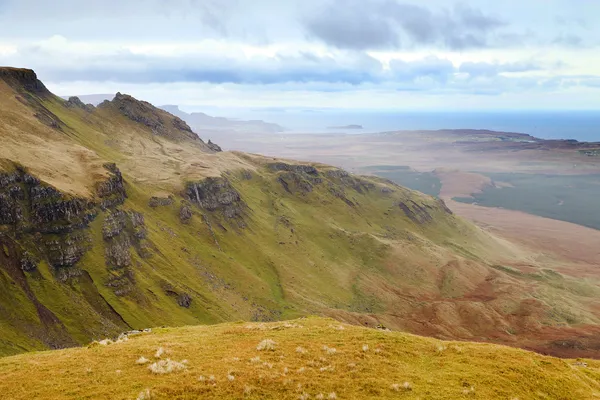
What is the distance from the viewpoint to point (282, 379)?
24.1m

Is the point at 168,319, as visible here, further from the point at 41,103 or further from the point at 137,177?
the point at 41,103

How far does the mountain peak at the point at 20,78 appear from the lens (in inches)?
7254

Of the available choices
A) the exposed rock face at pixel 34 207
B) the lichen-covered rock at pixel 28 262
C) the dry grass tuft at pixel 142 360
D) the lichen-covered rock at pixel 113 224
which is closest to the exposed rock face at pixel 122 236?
the lichen-covered rock at pixel 113 224

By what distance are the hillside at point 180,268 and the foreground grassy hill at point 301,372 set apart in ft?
181

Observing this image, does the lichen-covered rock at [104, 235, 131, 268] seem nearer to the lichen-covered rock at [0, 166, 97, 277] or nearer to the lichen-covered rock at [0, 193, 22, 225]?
the lichen-covered rock at [0, 166, 97, 277]

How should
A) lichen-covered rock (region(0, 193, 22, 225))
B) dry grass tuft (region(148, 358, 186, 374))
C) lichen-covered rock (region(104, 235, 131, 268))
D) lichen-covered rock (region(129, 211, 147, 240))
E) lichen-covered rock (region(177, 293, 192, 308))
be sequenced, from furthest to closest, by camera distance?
lichen-covered rock (region(129, 211, 147, 240))
lichen-covered rock (region(177, 293, 192, 308))
lichen-covered rock (region(104, 235, 131, 268))
lichen-covered rock (region(0, 193, 22, 225))
dry grass tuft (region(148, 358, 186, 374))

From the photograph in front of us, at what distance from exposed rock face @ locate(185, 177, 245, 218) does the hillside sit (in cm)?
66

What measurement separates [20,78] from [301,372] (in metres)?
224

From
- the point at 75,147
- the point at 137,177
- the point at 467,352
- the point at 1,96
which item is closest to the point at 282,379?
the point at 467,352

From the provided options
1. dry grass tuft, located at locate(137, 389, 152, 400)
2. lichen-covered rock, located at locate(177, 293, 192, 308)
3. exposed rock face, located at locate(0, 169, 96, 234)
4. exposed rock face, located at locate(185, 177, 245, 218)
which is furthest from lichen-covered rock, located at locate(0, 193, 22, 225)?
dry grass tuft, located at locate(137, 389, 152, 400)

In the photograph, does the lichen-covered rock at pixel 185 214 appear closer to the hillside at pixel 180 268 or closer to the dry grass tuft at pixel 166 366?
the hillside at pixel 180 268

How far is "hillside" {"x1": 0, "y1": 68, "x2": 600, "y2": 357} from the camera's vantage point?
9306 centimetres

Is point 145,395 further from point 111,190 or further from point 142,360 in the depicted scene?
point 111,190

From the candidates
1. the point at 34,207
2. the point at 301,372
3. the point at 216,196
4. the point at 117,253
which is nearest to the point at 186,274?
the point at 117,253
